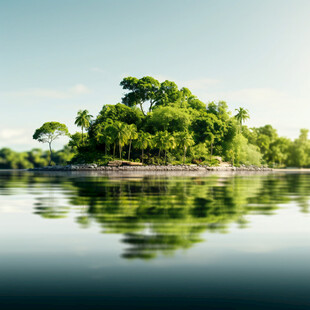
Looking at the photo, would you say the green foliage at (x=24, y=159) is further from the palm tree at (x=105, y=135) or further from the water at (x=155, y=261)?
the water at (x=155, y=261)

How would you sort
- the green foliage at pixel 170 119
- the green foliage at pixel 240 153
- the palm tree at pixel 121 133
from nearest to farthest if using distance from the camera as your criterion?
the palm tree at pixel 121 133, the green foliage at pixel 170 119, the green foliage at pixel 240 153

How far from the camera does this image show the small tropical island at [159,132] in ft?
279

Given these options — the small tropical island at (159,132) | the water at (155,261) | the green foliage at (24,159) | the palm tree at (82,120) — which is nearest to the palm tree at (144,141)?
the small tropical island at (159,132)

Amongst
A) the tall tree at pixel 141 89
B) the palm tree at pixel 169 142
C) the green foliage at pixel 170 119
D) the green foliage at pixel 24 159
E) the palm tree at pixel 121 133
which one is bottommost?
the green foliage at pixel 24 159

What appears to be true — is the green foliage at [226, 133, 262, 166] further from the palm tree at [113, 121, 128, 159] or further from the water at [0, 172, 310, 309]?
the water at [0, 172, 310, 309]

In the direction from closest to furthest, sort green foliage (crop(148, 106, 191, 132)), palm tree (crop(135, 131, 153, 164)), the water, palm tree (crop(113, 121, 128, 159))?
the water, palm tree (crop(113, 121, 128, 159)), palm tree (crop(135, 131, 153, 164)), green foliage (crop(148, 106, 191, 132))

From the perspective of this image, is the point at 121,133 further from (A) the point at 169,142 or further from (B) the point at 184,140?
(B) the point at 184,140

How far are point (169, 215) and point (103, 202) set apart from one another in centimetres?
473

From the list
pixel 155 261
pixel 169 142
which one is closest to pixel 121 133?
pixel 169 142

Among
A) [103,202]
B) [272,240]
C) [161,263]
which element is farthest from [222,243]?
[103,202]

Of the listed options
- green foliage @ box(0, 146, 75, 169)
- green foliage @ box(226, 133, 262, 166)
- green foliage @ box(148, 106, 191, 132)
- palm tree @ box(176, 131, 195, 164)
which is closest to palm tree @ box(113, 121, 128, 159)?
green foliage @ box(148, 106, 191, 132)

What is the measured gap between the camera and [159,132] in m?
87.6

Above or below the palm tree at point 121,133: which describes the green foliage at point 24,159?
below

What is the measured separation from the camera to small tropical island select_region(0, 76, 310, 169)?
85.0 m
